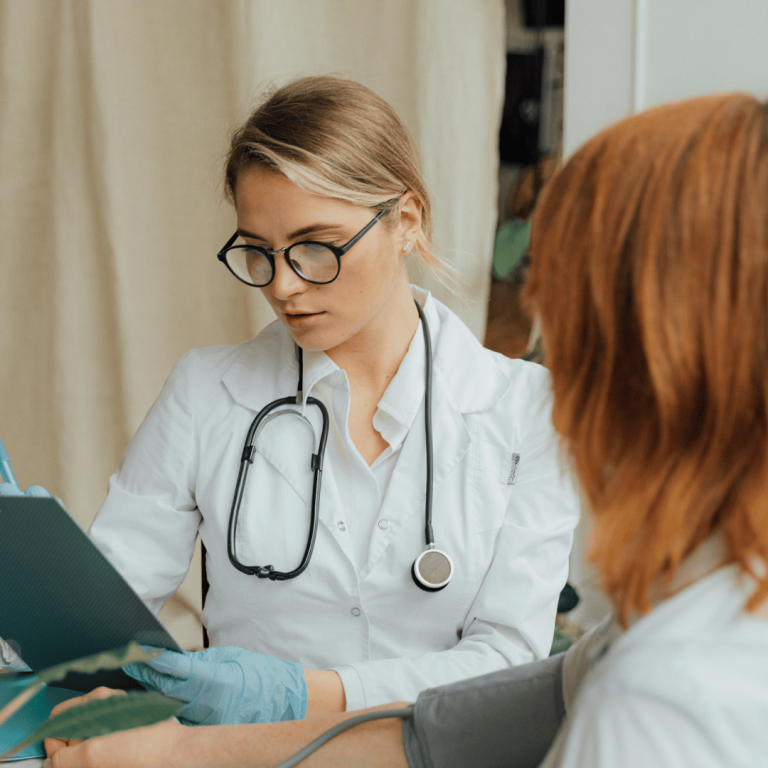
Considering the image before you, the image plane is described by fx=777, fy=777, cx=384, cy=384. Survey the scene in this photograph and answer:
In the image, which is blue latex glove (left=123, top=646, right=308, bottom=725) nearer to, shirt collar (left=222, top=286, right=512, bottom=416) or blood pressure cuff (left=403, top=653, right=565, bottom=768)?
blood pressure cuff (left=403, top=653, right=565, bottom=768)

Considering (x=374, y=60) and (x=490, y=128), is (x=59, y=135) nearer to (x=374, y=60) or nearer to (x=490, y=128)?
(x=374, y=60)

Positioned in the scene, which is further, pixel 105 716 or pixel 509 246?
pixel 509 246

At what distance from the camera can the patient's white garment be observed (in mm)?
416

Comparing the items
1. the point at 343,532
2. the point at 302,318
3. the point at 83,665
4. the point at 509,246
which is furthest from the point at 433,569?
the point at 509,246

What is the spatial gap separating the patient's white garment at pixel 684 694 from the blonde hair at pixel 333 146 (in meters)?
0.79

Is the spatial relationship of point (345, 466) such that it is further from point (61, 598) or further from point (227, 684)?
point (61, 598)

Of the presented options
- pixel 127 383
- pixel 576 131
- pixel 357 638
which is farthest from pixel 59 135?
pixel 357 638

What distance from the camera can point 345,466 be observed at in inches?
46.8

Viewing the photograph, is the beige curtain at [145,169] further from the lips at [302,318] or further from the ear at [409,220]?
the lips at [302,318]

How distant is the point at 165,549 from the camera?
120 centimetres

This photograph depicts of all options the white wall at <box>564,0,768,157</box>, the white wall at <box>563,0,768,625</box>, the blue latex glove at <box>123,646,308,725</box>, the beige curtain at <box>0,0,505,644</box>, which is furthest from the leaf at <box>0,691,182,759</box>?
the beige curtain at <box>0,0,505,644</box>

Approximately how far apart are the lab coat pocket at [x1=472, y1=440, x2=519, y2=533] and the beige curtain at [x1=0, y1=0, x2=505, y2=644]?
797 mm

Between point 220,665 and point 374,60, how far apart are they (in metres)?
1.60

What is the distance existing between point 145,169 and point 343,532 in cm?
151
